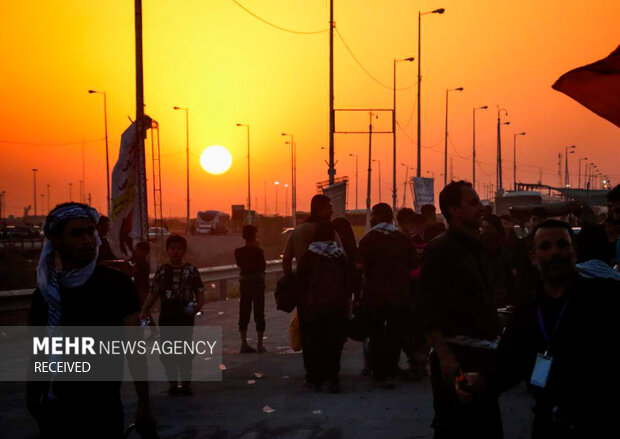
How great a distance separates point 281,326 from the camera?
A: 17469 mm

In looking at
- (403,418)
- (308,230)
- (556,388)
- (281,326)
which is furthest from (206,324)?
(556,388)

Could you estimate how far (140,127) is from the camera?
16.9 metres

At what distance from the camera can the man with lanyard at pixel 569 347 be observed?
3895 millimetres

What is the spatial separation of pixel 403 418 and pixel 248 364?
411 cm

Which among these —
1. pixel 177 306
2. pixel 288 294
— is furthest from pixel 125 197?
pixel 177 306

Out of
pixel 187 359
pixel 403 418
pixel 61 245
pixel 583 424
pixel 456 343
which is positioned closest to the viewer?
pixel 583 424

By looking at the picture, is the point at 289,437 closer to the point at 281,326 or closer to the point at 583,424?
the point at 583,424

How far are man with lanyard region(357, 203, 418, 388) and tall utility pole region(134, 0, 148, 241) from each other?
6.78m

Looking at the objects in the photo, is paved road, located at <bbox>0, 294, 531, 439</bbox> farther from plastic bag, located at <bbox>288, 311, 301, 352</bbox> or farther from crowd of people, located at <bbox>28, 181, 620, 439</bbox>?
crowd of people, located at <bbox>28, 181, 620, 439</bbox>

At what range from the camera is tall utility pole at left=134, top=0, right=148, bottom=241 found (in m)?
16.5

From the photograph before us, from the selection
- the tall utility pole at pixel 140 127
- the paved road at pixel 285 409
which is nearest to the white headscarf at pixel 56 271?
the paved road at pixel 285 409

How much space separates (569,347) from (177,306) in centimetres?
666

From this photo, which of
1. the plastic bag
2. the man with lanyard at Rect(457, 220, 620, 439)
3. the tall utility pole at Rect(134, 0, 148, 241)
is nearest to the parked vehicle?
the tall utility pole at Rect(134, 0, 148, 241)

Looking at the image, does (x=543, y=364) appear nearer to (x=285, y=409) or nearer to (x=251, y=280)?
(x=285, y=409)
